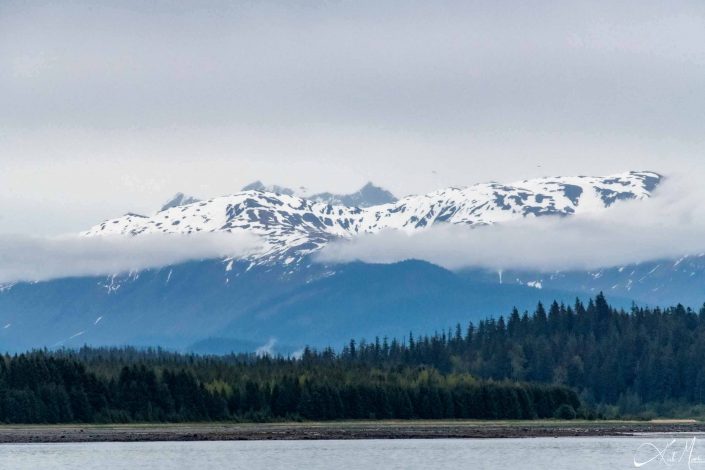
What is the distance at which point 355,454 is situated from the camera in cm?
16550

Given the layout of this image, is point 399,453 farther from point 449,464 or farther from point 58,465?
point 58,465

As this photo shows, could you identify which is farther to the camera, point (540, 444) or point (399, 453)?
point (540, 444)

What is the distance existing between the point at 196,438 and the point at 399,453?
3672 centimetres

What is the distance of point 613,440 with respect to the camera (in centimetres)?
19062

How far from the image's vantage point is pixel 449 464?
491ft

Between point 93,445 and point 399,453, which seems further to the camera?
point 93,445

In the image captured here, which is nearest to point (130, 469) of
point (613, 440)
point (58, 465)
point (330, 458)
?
point (58, 465)

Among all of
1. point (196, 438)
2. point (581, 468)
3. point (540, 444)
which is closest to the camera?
point (581, 468)

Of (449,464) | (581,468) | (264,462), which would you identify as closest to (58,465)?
(264,462)

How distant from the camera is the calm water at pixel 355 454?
149 meters

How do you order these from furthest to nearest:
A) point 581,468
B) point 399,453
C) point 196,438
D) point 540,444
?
1. point 196,438
2. point 540,444
3. point 399,453
4. point 581,468

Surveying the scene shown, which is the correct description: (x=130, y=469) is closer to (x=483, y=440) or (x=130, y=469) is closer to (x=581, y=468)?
(x=581, y=468)

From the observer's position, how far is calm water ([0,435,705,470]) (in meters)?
149

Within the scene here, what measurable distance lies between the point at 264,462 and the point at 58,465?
56.7 ft
